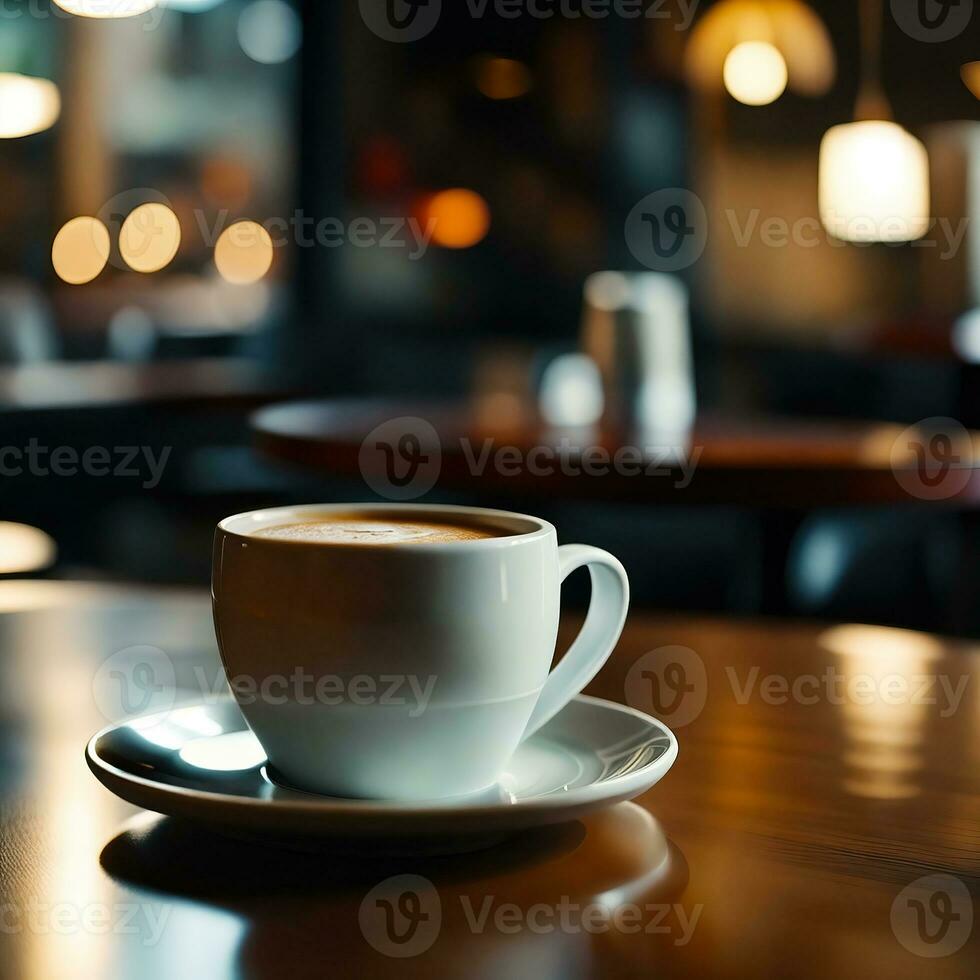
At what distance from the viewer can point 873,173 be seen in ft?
10.7

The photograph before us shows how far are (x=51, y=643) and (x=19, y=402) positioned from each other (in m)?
1.95

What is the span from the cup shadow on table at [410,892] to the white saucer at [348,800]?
1 cm

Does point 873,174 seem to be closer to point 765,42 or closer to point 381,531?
point 765,42

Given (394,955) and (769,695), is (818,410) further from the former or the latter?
(394,955)

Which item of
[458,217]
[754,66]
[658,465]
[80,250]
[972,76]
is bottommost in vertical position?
[658,465]

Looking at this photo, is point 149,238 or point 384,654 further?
point 149,238

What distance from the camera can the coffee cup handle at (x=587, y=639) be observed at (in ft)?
1.71

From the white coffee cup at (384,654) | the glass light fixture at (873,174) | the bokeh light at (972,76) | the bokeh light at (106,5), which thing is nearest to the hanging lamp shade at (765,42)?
the glass light fixture at (873,174)

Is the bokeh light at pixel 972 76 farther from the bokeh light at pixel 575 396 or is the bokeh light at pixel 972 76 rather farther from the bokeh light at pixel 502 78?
the bokeh light at pixel 575 396

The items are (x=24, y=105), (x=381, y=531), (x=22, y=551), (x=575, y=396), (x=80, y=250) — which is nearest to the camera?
(x=381, y=531)

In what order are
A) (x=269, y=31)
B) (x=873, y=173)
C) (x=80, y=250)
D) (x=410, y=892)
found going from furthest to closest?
(x=269, y=31)
(x=80, y=250)
(x=873, y=173)
(x=410, y=892)

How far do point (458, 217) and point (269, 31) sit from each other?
1.01 meters

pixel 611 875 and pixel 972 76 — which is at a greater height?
pixel 972 76

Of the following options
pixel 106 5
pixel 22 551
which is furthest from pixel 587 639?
pixel 106 5
